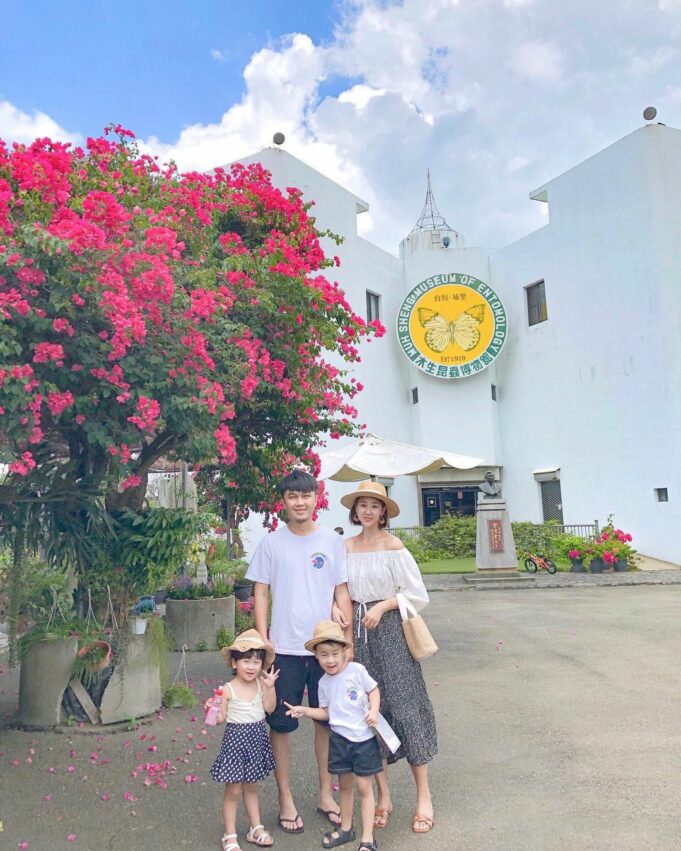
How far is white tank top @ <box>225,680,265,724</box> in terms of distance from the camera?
3312 millimetres

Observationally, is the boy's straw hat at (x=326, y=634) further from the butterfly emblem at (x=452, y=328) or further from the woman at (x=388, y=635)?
the butterfly emblem at (x=452, y=328)

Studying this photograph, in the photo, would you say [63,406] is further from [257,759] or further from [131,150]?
[131,150]

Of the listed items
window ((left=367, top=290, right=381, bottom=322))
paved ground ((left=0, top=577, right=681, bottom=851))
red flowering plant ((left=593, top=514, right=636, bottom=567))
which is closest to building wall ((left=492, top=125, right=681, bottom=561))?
red flowering plant ((left=593, top=514, right=636, bottom=567))

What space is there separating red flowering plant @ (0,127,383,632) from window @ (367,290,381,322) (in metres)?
14.7

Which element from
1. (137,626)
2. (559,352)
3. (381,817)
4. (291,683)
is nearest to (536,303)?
(559,352)

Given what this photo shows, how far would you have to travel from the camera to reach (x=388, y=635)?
3604 millimetres

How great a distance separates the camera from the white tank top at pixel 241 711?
331 cm

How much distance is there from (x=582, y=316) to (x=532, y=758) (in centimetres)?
1666

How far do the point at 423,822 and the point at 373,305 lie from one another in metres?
18.9

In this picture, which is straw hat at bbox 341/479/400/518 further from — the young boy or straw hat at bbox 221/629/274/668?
straw hat at bbox 221/629/274/668

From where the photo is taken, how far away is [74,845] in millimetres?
3289

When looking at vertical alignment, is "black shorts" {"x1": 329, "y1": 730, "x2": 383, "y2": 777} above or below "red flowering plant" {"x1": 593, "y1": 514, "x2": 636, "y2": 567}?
below

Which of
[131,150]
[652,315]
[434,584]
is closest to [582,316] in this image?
[652,315]

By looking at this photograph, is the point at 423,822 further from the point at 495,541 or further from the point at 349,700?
the point at 495,541
